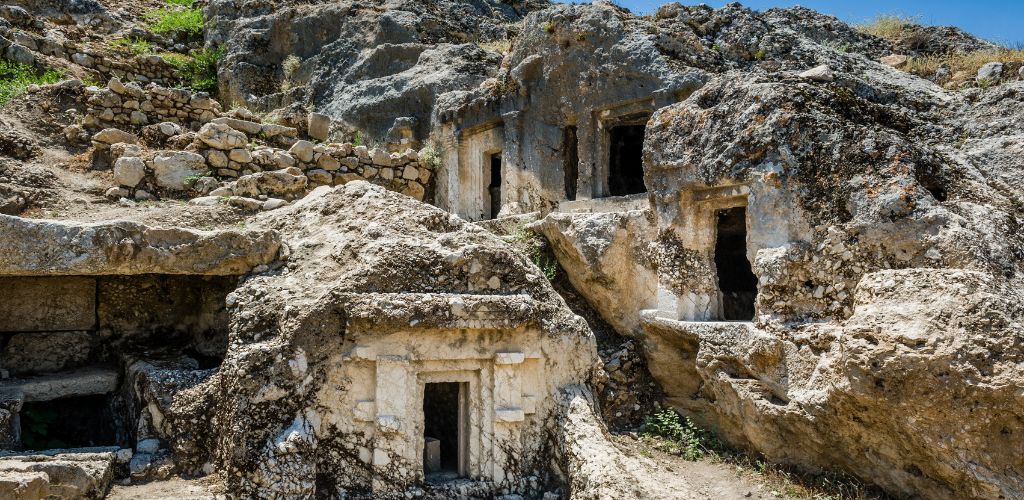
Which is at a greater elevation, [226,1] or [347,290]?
[226,1]

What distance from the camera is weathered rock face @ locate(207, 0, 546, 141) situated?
14.0m

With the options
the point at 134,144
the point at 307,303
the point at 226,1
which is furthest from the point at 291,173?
the point at 226,1

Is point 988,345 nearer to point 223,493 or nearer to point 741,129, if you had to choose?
point 741,129

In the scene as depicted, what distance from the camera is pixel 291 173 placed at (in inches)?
337

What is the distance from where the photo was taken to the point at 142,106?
927 cm

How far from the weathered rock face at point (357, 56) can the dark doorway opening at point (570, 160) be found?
2.75m

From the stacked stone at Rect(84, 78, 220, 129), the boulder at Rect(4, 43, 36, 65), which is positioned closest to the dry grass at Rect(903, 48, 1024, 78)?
the stacked stone at Rect(84, 78, 220, 129)

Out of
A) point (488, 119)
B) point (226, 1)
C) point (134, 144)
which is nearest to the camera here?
point (134, 144)

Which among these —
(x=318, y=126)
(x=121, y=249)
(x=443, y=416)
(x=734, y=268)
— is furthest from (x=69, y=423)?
(x=734, y=268)

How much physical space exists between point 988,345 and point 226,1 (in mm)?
18811

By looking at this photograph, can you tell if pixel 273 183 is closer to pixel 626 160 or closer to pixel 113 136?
pixel 113 136

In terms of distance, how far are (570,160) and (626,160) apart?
61.9 inches

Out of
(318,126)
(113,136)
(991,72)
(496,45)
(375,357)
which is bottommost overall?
(375,357)

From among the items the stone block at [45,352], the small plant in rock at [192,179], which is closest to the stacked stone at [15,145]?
the small plant in rock at [192,179]
